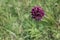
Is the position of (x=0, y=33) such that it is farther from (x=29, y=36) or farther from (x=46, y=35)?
(x=46, y=35)

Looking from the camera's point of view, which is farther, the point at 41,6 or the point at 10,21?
the point at 41,6

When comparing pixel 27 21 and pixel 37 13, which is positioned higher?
pixel 37 13

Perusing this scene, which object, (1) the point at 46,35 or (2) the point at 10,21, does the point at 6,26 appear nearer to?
(2) the point at 10,21

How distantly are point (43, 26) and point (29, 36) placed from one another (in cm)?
27

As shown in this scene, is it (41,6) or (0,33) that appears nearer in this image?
(0,33)

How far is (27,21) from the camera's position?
3668mm

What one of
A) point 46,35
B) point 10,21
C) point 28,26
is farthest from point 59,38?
point 10,21

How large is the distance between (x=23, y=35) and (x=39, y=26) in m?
0.27

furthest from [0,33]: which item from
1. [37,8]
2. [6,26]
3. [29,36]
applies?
[37,8]

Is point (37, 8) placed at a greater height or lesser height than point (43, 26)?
greater

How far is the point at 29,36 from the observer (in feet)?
11.5

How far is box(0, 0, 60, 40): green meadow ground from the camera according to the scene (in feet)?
11.5

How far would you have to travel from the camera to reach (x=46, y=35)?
354 centimetres

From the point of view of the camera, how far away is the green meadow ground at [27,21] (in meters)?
3.49
